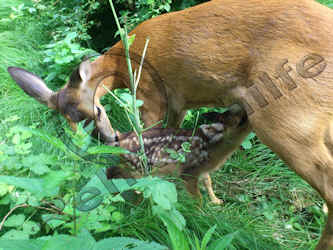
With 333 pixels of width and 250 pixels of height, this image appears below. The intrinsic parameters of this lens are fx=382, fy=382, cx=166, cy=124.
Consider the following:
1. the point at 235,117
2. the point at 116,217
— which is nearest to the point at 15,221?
the point at 116,217

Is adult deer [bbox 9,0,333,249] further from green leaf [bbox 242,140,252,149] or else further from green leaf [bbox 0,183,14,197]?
green leaf [bbox 0,183,14,197]

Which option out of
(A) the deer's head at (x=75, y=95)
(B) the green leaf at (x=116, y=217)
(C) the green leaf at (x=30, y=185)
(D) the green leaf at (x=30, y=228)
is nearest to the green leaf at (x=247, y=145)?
(A) the deer's head at (x=75, y=95)

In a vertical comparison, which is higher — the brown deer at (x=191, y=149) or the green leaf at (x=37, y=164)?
the green leaf at (x=37, y=164)

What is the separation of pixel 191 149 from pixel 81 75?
1.23 meters

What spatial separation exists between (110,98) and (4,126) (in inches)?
42.0

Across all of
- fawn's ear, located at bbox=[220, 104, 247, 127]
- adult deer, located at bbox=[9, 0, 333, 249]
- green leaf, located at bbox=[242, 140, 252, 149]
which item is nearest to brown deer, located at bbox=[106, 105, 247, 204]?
fawn's ear, located at bbox=[220, 104, 247, 127]

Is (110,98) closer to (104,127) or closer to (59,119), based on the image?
(59,119)

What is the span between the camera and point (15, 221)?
204 cm

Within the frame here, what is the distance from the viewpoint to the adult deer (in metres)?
2.36

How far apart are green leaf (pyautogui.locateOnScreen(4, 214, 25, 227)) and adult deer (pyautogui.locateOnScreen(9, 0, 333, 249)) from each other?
1.20 m

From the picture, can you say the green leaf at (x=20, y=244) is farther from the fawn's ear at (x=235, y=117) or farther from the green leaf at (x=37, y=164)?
the fawn's ear at (x=235, y=117)

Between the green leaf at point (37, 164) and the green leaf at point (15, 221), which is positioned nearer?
the green leaf at point (15, 221)

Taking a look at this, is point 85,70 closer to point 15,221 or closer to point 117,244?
point 15,221

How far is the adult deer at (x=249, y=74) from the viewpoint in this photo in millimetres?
2357
